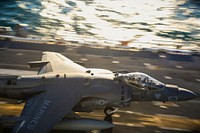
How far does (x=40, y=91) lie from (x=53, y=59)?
18.4 ft

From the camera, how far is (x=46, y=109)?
1623 centimetres

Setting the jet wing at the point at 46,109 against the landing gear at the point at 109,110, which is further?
the landing gear at the point at 109,110

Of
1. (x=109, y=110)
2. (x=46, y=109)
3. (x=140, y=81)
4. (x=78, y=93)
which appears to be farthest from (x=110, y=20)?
(x=46, y=109)

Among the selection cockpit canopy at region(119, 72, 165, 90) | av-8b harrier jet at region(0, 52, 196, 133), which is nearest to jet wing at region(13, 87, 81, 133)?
av-8b harrier jet at region(0, 52, 196, 133)

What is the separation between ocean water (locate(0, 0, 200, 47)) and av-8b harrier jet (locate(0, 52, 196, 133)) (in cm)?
3128

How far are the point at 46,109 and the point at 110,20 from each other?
55991 millimetres

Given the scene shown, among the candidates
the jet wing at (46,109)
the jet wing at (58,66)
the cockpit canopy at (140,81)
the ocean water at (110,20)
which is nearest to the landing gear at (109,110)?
the cockpit canopy at (140,81)

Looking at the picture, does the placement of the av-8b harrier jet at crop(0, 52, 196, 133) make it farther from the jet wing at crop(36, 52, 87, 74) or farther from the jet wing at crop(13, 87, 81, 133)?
the jet wing at crop(36, 52, 87, 74)

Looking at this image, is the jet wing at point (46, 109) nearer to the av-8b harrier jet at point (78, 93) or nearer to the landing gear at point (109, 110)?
the av-8b harrier jet at point (78, 93)

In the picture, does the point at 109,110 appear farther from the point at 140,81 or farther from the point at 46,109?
the point at 46,109

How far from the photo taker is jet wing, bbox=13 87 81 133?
14.9m

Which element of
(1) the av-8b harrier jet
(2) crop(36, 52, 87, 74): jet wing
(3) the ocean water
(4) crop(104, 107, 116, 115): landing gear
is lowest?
(4) crop(104, 107, 116, 115): landing gear

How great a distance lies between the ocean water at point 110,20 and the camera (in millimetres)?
57844

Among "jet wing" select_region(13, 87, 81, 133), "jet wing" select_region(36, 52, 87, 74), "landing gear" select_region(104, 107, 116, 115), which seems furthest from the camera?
"jet wing" select_region(36, 52, 87, 74)
